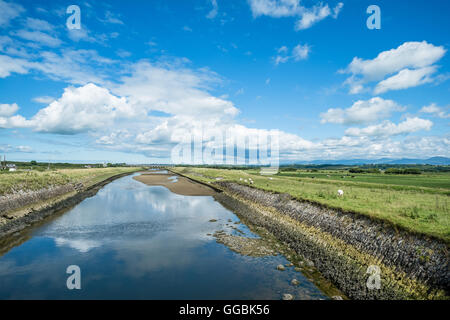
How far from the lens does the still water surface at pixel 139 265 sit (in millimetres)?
11734

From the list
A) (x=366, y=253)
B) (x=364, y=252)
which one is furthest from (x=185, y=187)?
(x=366, y=253)

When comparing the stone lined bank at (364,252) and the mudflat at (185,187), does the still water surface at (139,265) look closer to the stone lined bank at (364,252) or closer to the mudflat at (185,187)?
the stone lined bank at (364,252)

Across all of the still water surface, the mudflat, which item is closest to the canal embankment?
the still water surface

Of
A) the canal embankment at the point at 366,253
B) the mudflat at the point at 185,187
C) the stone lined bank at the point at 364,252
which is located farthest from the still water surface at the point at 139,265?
the mudflat at the point at 185,187

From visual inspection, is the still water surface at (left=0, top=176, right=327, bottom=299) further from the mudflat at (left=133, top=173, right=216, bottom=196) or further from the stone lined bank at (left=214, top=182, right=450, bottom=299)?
the mudflat at (left=133, top=173, right=216, bottom=196)

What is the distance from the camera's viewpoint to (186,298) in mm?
11266

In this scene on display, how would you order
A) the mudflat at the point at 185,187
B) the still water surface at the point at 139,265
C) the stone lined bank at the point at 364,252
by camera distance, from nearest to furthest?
the stone lined bank at the point at 364,252 → the still water surface at the point at 139,265 → the mudflat at the point at 185,187

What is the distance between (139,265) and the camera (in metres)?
14.8

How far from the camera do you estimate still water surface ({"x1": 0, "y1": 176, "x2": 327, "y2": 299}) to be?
38.5 ft

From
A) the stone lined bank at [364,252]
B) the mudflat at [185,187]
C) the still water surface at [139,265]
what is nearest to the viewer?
the stone lined bank at [364,252]

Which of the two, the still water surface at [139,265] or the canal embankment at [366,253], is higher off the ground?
the canal embankment at [366,253]
